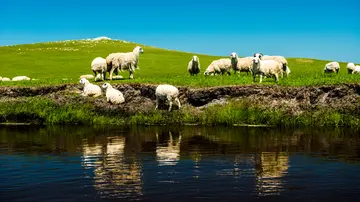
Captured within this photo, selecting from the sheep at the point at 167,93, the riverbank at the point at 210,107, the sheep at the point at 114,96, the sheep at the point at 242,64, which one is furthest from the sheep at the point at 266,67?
the sheep at the point at 114,96

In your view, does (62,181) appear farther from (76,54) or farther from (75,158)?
(76,54)

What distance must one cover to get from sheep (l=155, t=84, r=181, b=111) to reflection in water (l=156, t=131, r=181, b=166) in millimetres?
6093

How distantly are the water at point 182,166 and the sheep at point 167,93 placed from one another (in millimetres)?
4035

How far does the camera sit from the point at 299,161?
15633mm

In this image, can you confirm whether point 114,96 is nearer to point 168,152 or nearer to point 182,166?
point 168,152

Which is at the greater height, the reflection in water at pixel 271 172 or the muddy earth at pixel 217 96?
the muddy earth at pixel 217 96

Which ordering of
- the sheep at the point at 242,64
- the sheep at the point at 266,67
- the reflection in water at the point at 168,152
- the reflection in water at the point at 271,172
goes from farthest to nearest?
the sheep at the point at 242,64, the sheep at the point at 266,67, the reflection in water at the point at 168,152, the reflection in water at the point at 271,172

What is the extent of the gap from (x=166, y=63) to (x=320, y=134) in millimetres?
42248

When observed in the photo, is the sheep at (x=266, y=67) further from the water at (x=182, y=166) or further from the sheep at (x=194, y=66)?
the sheep at (x=194, y=66)

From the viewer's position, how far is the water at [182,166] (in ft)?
37.6

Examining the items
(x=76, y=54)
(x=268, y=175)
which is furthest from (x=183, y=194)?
(x=76, y=54)

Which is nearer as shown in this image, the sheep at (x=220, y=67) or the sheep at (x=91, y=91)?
the sheep at (x=91, y=91)

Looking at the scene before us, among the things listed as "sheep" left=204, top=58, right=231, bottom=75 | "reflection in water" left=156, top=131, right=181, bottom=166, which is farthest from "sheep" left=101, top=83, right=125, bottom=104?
"sheep" left=204, top=58, right=231, bottom=75

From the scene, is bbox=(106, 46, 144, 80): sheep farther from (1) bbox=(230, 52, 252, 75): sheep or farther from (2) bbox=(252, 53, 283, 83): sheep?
(1) bbox=(230, 52, 252, 75): sheep
